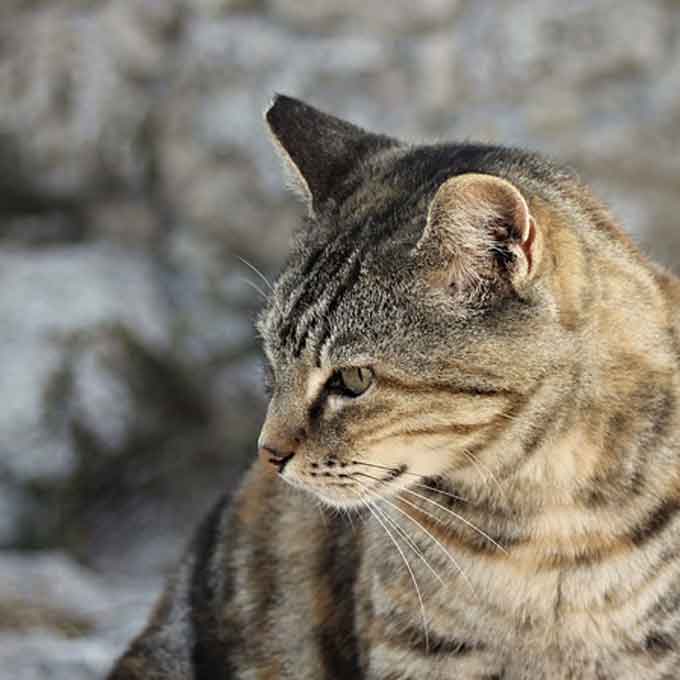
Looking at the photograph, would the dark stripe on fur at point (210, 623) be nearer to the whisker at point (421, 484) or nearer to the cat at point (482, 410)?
the cat at point (482, 410)

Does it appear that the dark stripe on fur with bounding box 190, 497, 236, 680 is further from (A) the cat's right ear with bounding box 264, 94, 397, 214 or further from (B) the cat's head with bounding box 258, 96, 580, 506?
(A) the cat's right ear with bounding box 264, 94, 397, 214

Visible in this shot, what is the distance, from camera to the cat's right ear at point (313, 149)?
2926 mm

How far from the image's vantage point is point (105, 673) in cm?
393

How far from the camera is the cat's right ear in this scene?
2926 mm

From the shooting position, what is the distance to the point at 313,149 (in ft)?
9.71

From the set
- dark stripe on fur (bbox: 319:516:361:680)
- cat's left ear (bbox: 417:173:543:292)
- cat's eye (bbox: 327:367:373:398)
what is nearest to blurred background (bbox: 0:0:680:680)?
dark stripe on fur (bbox: 319:516:361:680)

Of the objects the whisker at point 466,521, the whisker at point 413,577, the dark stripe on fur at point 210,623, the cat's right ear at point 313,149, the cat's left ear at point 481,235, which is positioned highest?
the cat's right ear at point 313,149

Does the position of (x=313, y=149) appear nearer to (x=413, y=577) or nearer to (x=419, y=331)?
(x=419, y=331)

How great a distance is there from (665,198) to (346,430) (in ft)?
11.8

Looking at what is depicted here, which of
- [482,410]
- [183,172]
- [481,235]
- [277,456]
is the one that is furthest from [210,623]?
[183,172]

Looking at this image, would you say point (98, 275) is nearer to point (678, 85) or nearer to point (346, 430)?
point (678, 85)

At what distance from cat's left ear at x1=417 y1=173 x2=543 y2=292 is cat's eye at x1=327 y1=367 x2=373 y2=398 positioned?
223mm

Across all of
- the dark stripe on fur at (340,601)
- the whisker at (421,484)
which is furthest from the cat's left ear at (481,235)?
the dark stripe on fur at (340,601)

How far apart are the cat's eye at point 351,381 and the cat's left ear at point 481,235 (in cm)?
22
